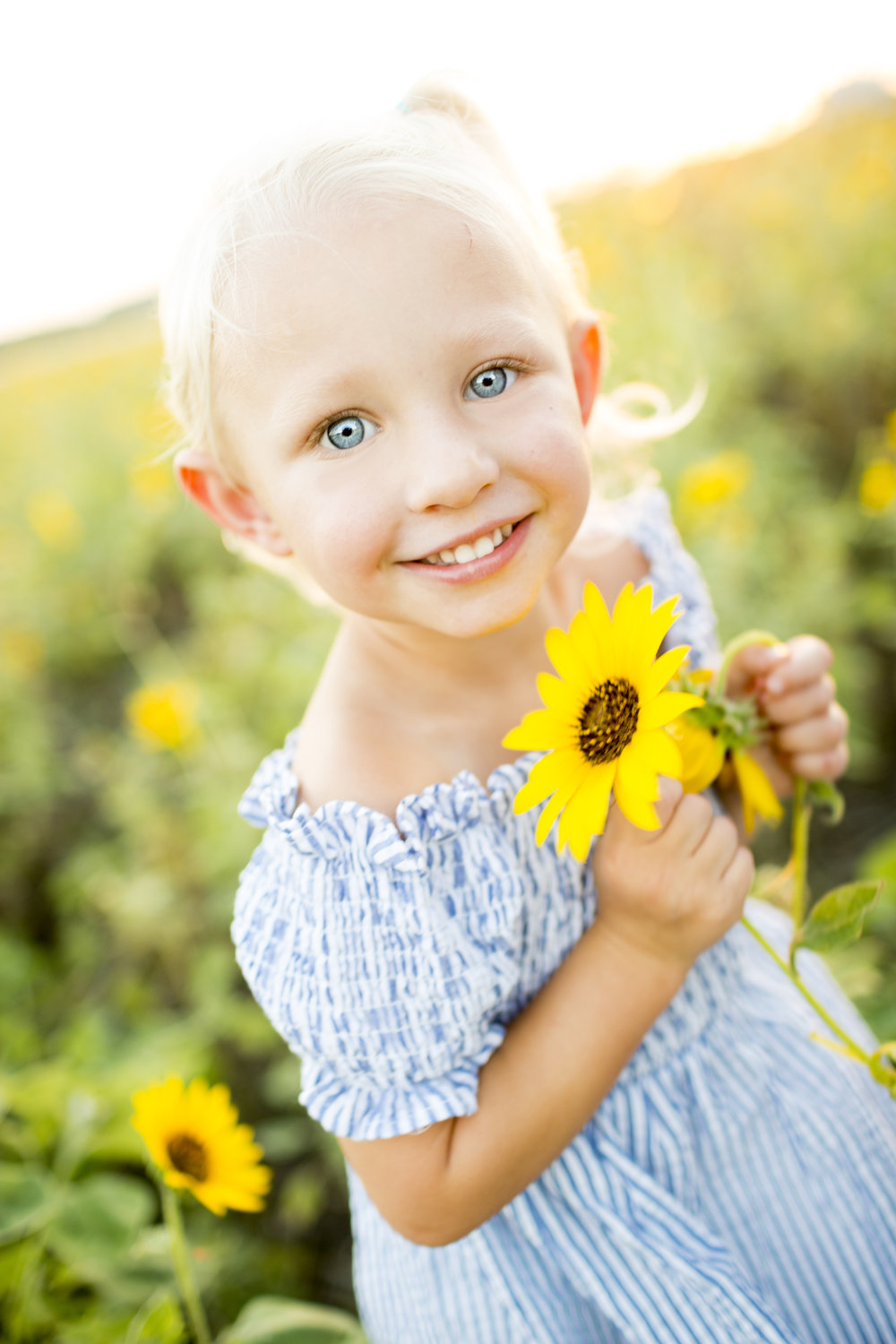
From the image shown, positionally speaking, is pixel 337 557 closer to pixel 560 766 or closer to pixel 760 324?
pixel 560 766

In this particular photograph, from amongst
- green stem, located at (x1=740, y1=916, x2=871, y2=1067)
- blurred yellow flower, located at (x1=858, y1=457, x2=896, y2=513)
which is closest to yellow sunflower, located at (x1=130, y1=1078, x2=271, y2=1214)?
green stem, located at (x1=740, y1=916, x2=871, y2=1067)

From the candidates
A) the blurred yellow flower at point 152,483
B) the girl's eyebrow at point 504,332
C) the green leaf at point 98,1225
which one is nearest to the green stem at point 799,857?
the girl's eyebrow at point 504,332

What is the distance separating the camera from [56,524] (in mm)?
3084

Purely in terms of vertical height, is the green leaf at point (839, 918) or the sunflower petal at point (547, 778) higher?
the sunflower petal at point (547, 778)

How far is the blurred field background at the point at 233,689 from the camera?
141 centimetres

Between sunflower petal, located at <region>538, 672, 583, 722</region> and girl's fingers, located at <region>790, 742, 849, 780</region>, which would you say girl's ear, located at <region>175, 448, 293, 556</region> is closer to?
sunflower petal, located at <region>538, 672, 583, 722</region>

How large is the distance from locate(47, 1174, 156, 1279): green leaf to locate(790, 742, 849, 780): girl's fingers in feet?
3.30

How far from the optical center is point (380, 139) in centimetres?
72

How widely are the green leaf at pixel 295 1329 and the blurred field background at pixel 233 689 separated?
0.10 meters

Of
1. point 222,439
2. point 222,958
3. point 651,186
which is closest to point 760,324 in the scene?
point 651,186

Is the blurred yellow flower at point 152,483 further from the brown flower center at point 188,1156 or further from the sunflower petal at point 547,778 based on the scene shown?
the sunflower petal at point 547,778

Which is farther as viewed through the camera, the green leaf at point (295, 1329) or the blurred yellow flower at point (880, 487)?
the blurred yellow flower at point (880, 487)

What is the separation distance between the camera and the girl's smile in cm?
65

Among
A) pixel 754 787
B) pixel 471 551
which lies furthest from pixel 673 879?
pixel 471 551
